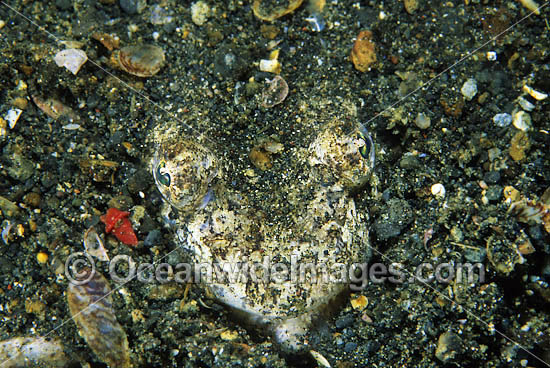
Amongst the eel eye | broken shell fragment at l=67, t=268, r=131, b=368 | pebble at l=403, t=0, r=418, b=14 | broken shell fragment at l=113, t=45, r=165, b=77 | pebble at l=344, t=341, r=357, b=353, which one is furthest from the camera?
pebble at l=403, t=0, r=418, b=14

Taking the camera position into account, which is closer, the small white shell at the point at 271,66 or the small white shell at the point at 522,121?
the small white shell at the point at 522,121

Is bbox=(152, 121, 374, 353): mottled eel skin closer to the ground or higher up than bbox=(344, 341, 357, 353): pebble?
higher up

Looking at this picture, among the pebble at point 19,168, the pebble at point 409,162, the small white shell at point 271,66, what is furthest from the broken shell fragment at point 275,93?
the pebble at point 19,168

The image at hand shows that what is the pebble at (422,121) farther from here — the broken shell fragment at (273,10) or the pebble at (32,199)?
the pebble at (32,199)

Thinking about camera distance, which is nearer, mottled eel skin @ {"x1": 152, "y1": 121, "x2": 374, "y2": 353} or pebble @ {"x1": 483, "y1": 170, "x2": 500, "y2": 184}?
mottled eel skin @ {"x1": 152, "y1": 121, "x2": 374, "y2": 353}

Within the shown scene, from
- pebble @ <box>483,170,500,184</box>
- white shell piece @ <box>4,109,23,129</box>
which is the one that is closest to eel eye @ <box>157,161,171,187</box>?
white shell piece @ <box>4,109,23,129</box>

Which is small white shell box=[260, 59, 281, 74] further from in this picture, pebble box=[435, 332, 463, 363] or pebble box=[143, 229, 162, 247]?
pebble box=[435, 332, 463, 363]

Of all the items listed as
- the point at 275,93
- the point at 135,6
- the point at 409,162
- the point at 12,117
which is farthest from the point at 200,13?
the point at 409,162
